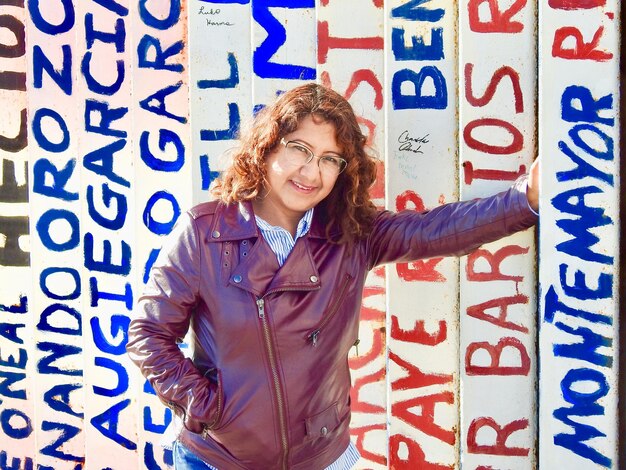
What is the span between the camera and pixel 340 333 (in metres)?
2.53

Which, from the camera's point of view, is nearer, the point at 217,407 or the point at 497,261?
the point at 217,407

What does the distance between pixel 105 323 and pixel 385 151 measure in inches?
57.8

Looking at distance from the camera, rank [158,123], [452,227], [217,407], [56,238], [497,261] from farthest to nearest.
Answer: [56,238] → [158,123] → [497,261] → [452,227] → [217,407]

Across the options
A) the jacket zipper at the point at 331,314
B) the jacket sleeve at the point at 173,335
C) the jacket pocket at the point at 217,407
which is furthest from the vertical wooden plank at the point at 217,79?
the jacket pocket at the point at 217,407

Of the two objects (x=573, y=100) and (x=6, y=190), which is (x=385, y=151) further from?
(x=6, y=190)

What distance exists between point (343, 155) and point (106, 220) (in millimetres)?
1274

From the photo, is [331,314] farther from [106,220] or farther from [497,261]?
[106,220]

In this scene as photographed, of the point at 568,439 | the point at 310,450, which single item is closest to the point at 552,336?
the point at 568,439

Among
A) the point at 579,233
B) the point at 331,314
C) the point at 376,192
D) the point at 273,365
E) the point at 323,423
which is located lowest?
the point at 323,423

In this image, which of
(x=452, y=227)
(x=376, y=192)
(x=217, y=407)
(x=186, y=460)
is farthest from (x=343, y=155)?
(x=186, y=460)

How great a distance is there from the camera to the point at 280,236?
2562mm
